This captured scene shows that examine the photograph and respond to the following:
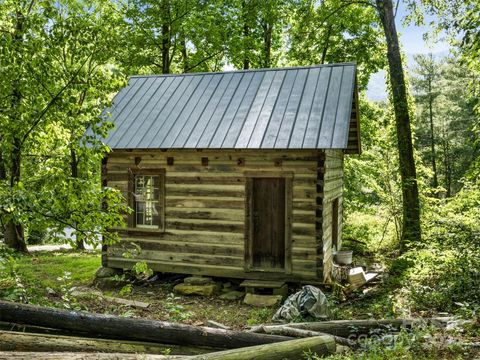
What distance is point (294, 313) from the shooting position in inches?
314

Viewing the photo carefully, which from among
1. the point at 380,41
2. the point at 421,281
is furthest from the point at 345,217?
the point at 421,281

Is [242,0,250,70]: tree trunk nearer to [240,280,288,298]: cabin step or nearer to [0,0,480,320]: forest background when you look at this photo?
[0,0,480,320]: forest background

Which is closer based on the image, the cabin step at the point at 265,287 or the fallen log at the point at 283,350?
the fallen log at the point at 283,350

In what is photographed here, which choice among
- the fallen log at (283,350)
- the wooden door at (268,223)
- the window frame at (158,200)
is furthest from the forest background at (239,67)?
the wooden door at (268,223)

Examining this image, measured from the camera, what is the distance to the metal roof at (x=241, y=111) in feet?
32.8

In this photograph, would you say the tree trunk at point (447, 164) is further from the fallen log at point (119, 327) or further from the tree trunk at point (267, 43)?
the fallen log at point (119, 327)

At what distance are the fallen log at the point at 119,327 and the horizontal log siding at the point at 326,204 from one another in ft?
16.5

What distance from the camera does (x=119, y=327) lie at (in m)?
5.25

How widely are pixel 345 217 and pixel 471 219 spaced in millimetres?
8366

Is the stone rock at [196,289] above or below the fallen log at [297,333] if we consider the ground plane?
below

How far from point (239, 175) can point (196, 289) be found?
310cm

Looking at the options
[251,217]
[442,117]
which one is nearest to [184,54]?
[251,217]

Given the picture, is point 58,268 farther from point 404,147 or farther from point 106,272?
point 404,147

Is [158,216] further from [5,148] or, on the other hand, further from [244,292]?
[5,148]
